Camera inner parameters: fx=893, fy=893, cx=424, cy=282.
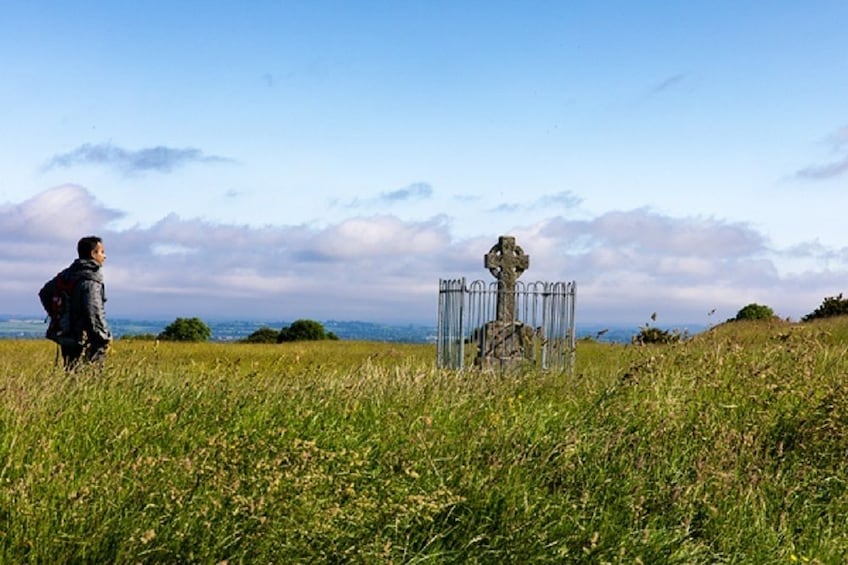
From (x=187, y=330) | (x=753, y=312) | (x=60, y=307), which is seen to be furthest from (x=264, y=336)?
(x=60, y=307)

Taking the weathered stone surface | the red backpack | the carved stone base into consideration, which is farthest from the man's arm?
the carved stone base

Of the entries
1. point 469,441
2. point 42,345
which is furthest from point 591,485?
point 42,345

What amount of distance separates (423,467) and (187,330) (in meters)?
26.4

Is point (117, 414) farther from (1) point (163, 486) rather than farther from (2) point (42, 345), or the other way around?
(2) point (42, 345)

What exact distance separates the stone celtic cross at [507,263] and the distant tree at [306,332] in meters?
14.7

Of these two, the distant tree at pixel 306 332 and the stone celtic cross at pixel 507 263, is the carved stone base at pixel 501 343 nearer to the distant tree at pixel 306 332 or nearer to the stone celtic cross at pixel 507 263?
the stone celtic cross at pixel 507 263

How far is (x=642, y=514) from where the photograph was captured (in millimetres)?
5574

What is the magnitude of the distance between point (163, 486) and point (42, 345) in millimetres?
18101

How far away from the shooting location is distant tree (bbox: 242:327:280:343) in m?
31.8

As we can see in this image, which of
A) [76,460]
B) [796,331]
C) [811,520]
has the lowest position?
[811,520]

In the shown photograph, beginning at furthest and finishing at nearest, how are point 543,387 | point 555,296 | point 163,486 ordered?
point 555,296 < point 543,387 < point 163,486

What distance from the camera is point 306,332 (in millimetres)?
30781

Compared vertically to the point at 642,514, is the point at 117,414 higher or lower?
higher

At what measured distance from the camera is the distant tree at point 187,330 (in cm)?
3072
